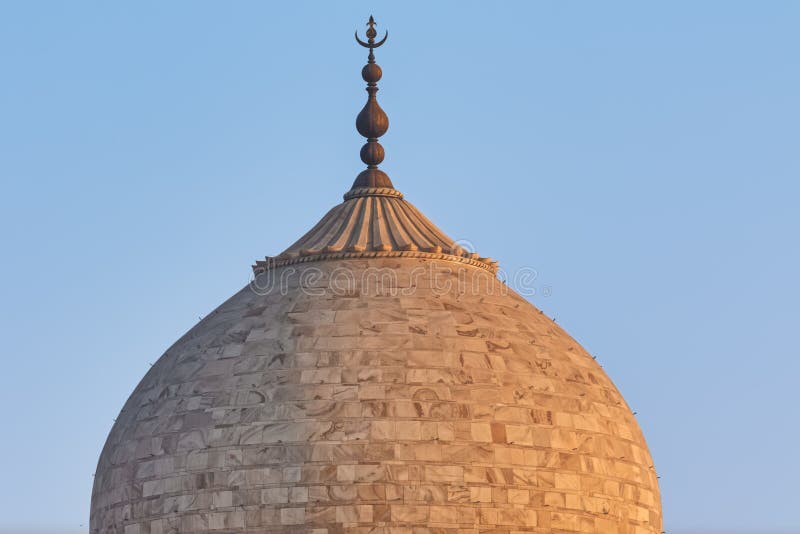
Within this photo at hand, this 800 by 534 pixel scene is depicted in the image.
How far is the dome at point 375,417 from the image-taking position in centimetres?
4112

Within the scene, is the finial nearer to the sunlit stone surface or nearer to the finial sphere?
the finial sphere

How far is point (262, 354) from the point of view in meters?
43.0

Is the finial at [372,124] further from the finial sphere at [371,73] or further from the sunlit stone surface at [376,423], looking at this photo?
the sunlit stone surface at [376,423]

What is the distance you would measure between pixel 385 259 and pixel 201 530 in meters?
6.48

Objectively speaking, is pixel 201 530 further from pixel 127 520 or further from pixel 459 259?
pixel 459 259

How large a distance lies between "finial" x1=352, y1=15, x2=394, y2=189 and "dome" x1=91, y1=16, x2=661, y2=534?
237cm

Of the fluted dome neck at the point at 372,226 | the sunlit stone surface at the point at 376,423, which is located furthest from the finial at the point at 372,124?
the sunlit stone surface at the point at 376,423

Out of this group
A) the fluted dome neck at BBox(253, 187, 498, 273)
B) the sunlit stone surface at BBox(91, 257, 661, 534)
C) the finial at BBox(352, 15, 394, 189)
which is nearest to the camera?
the sunlit stone surface at BBox(91, 257, 661, 534)

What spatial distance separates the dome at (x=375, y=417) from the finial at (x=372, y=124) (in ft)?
7.76

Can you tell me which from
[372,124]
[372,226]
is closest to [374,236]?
[372,226]

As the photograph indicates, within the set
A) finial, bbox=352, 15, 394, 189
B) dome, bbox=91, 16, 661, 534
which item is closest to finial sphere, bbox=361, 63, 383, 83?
finial, bbox=352, 15, 394, 189

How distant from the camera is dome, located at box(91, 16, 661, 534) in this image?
135 ft

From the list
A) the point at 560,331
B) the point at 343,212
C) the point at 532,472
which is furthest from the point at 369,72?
the point at 532,472

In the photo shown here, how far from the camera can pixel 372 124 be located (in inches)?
1892
